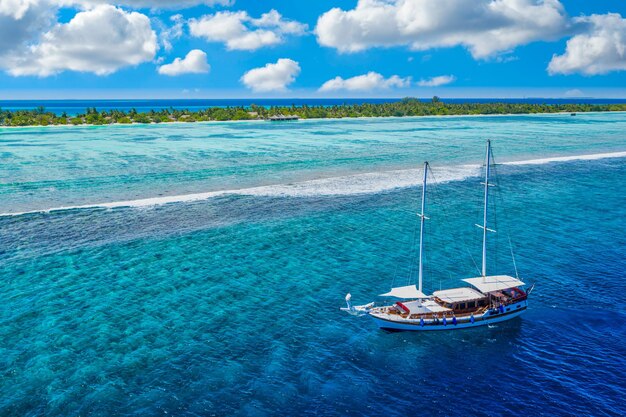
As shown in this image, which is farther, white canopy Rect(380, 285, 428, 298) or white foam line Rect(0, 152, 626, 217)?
white foam line Rect(0, 152, 626, 217)

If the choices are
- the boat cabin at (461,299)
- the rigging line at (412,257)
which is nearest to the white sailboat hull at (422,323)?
the boat cabin at (461,299)

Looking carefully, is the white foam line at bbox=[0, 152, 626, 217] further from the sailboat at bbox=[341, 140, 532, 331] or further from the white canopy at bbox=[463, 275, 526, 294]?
the sailboat at bbox=[341, 140, 532, 331]

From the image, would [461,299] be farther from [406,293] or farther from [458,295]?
[406,293]

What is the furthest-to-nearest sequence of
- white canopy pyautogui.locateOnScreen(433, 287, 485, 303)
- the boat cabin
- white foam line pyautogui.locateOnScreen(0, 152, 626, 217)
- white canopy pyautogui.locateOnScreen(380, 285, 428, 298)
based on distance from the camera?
white foam line pyautogui.locateOnScreen(0, 152, 626, 217), white canopy pyautogui.locateOnScreen(433, 287, 485, 303), the boat cabin, white canopy pyautogui.locateOnScreen(380, 285, 428, 298)

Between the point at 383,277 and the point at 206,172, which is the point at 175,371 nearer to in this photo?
the point at 383,277

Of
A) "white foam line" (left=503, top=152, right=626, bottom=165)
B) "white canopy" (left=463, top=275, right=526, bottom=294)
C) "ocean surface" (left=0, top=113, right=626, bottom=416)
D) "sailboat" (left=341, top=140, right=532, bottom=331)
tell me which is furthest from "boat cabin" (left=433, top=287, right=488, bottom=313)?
"white foam line" (left=503, top=152, right=626, bottom=165)

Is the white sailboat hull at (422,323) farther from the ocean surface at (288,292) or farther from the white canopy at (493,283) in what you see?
the white canopy at (493,283)

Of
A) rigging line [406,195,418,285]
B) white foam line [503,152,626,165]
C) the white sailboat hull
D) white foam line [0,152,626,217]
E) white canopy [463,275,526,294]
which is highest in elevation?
white foam line [503,152,626,165]
